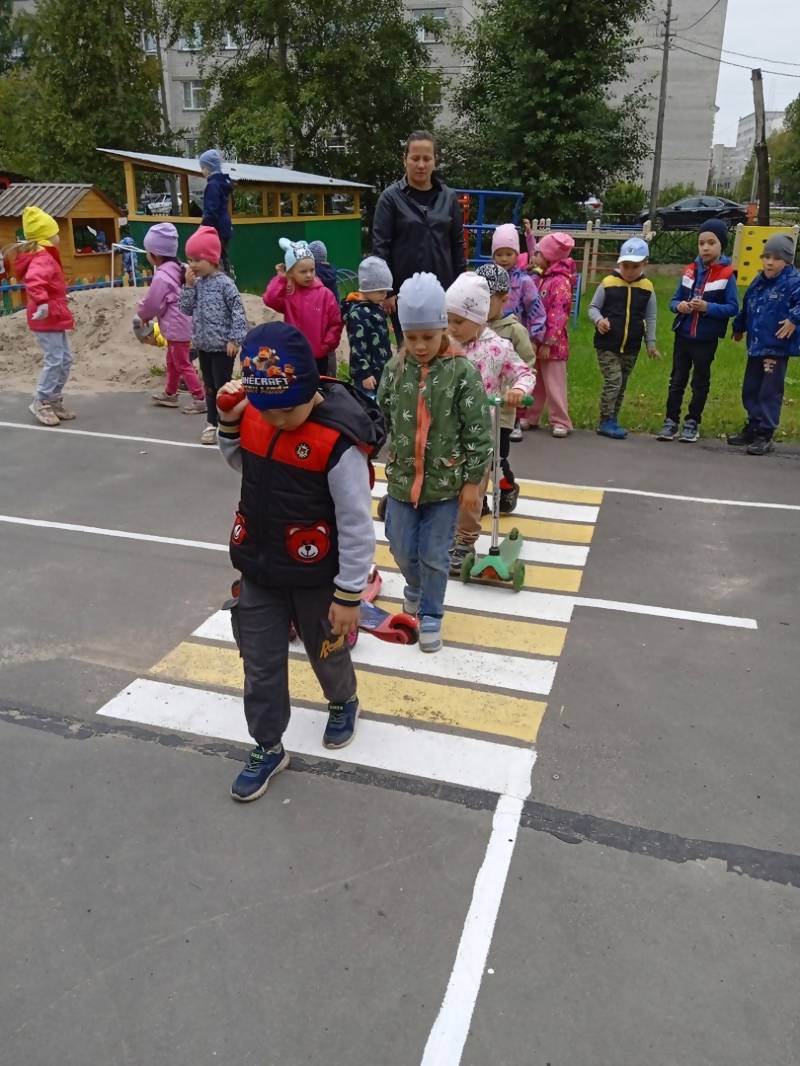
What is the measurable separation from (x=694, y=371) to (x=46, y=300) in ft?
21.6

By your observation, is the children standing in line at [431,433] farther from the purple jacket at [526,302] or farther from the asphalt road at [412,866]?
the purple jacket at [526,302]

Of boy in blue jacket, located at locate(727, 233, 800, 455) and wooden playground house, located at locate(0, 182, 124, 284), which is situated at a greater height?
wooden playground house, located at locate(0, 182, 124, 284)

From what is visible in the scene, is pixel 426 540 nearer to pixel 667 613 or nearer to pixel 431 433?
pixel 431 433

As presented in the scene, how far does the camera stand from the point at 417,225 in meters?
6.42

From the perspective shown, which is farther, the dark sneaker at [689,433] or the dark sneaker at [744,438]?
the dark sneaker at [689,433]

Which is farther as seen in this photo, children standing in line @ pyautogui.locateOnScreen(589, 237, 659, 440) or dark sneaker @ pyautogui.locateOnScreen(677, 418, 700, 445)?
dark sneaker @ pyautogui.locateOnScreen(677, 418, 700, 445)

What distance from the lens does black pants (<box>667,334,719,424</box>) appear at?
8242mm

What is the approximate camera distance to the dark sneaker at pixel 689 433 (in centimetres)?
848

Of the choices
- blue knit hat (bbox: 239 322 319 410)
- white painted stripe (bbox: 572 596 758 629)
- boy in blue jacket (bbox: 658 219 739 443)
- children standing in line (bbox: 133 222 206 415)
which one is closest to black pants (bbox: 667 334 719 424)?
boy in blue jacket (bbox: 658 219 739 443)

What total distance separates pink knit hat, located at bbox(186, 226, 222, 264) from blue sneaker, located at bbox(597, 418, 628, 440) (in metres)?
4.20

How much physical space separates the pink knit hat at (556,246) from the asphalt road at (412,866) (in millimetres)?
4261

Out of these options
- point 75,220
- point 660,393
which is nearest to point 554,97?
point 75,220

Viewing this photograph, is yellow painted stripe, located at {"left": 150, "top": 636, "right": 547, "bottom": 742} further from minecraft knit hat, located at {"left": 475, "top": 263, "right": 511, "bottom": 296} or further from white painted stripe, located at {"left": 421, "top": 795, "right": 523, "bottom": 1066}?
minecraft knit hat, located at {"left": 475, "top": 263, "right": 511, "bottom": 296}

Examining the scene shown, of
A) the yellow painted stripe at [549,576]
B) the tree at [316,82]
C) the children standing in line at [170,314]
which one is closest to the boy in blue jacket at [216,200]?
the children standing in line at [170,314]
